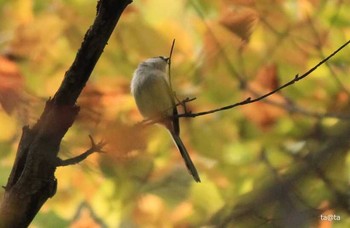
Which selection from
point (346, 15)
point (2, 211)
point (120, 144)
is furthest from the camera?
point (346, 15)

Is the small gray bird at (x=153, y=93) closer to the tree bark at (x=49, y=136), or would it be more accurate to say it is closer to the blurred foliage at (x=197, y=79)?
the blurred foliage at (x=197, y=79)

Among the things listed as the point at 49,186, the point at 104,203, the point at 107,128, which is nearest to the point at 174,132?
the point at 104,203

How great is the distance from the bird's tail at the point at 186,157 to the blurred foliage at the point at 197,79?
3.1 inches

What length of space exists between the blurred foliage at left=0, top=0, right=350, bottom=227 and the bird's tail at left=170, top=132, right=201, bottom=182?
0.26 feet

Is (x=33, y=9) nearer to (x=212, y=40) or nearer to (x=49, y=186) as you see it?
(x=212, y=40)

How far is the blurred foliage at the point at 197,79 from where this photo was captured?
3.68 metres

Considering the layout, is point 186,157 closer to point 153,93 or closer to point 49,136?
point 153,93

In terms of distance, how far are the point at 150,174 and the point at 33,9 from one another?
49.6 inches

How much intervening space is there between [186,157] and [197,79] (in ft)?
1.60

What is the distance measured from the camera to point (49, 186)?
2193mm

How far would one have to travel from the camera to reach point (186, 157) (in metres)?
3.79

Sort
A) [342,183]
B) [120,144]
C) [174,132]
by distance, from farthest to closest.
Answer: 1. [174,132]
2. [342,183]
3. [120,144]

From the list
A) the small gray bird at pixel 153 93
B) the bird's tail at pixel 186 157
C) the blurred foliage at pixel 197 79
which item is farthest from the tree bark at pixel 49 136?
the small gray bird at pixel 153 93

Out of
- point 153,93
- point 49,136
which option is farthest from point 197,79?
point 49,136
